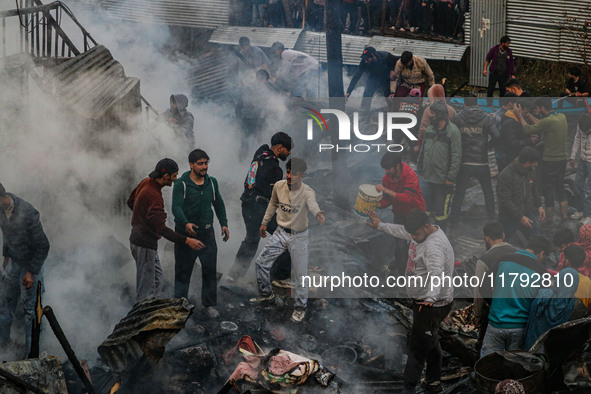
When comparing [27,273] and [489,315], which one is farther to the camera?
[27,273]

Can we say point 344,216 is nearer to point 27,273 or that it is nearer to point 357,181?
point 357,181

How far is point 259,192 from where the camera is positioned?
25.5 ft

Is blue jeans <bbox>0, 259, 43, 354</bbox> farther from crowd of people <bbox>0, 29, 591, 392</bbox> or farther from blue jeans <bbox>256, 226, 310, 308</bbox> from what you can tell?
blue jeans <bbox>256, 226, 310, 308</bbox>

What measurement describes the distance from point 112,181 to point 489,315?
469 centimetres

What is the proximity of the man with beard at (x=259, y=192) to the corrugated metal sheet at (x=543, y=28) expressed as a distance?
7.31 metres

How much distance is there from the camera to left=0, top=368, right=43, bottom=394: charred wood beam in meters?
5.14

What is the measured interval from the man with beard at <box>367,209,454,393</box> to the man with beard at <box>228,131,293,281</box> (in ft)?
6.93

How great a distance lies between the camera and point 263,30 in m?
12.2

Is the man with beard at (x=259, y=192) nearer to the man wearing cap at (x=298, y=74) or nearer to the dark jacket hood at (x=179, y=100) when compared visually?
the dark jacket hood at (x=179, y=100)

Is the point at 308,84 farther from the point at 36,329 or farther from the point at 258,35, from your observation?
the point at 36,329

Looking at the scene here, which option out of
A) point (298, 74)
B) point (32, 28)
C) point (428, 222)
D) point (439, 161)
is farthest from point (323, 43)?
point (428, 222)

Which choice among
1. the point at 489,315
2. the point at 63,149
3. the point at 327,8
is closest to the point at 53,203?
the point at 63,149

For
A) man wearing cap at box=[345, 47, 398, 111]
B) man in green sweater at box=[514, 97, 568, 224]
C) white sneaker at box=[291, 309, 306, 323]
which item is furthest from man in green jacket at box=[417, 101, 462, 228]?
man wearing cap at box=[345, 47, 398, 111]

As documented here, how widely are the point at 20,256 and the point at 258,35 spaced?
6.85 metres
